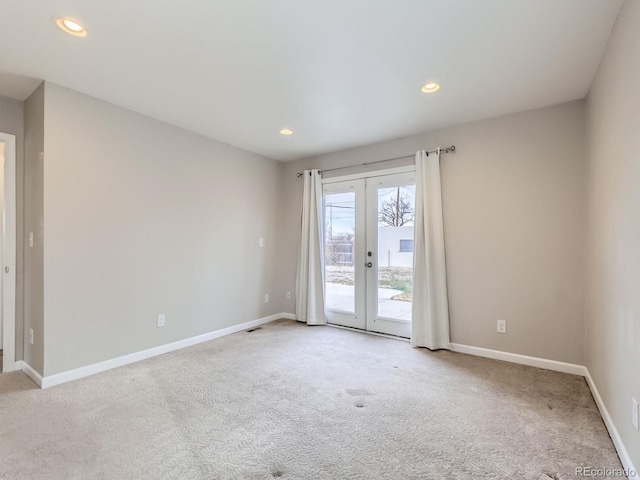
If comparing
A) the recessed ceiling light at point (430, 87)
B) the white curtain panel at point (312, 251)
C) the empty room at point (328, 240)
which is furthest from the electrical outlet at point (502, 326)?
the recessed ceiling light at point (430, 87)

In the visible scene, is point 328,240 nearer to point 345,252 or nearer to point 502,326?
point 345,252

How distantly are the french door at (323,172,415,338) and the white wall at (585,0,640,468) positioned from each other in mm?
1763

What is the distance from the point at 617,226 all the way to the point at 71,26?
139 inches

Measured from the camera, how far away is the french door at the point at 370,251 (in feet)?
12.8

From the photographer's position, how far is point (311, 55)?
7.14ft

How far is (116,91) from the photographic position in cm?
269

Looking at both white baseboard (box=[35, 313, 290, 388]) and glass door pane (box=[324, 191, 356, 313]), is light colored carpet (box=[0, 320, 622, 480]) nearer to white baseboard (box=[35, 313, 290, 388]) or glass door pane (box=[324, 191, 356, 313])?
white baseboard (box=[35, 313, 290, 388])

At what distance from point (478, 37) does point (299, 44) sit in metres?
1.16

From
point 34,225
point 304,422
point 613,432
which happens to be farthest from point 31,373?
point 613,432

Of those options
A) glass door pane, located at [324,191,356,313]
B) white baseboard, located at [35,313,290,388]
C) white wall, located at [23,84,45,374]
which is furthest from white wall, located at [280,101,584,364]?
white wall, located at [23,84,45,374]

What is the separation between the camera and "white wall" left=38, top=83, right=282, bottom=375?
→ 2625mm

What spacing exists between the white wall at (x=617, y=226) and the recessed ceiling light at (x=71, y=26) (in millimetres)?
3059

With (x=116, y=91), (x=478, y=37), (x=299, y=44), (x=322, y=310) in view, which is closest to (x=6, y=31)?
(x=116, y=91)

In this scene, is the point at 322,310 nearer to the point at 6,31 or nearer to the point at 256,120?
the point at 256,120
